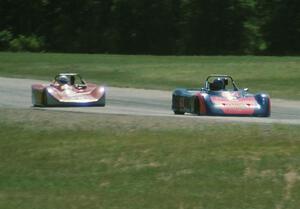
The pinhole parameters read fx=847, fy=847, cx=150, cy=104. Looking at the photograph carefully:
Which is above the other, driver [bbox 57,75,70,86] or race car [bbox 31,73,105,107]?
driver [bbox 57,75,70,86]

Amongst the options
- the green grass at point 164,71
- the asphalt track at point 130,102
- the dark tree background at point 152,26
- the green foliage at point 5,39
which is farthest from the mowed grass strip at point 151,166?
the green foliage at point 5,39

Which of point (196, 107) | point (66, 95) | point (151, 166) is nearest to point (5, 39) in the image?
point (66, 95)

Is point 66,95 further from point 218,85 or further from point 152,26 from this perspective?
point 152,26

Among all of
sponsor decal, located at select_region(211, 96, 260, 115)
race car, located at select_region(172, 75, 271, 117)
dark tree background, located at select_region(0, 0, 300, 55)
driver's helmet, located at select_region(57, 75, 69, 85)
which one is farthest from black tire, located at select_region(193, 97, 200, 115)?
dark tree background, located at select_region(0, 0, 300, 55)

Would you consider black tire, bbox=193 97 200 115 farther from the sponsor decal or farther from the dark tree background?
the dark tree background

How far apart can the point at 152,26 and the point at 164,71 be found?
3000cm

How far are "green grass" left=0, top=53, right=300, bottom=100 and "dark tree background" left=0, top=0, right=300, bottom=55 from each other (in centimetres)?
1690

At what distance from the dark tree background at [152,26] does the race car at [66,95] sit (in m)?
38.9

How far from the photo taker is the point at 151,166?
1123 cm

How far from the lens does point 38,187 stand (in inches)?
425

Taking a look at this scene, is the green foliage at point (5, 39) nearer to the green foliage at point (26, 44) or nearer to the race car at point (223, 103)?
the green foliage at point (26, 44)

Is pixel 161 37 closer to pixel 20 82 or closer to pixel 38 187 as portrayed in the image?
Answer: pixel 20 82

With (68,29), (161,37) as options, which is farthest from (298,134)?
(68,29)

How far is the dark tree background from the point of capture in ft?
214
